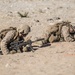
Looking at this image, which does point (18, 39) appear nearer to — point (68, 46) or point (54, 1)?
point (68, 46)

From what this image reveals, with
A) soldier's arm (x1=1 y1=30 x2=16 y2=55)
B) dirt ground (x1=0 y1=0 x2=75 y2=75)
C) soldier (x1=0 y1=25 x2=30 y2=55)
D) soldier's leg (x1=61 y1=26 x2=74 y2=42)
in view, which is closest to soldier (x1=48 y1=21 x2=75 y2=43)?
soldier's leg (x1=61 y1=26 x2=74 y2=42)

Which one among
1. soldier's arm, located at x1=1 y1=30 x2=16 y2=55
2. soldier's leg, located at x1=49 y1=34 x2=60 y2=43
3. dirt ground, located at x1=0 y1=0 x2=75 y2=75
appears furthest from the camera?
soldier's leg, located at x1=49 y1=34 x2=60 y2=43

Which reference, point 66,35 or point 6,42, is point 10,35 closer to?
point 6,42

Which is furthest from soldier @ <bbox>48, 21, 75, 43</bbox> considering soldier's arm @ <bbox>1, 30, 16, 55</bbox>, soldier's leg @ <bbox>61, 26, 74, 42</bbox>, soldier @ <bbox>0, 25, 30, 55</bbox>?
soldier's arm @ <bbox>1, 30, 16, 55</bbox>

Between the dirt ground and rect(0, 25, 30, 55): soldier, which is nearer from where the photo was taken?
the dirt ground

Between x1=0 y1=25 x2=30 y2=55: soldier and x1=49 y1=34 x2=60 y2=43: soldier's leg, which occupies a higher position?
x1=0 y1=25 x2=30 y2=55: soldier

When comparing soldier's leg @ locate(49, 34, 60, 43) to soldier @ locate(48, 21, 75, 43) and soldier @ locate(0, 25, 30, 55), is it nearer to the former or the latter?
soldier @ locate(48, 21, 75, 43)

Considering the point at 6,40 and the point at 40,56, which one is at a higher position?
the point at 6,40

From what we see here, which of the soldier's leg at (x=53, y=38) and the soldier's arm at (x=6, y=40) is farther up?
the soldier's arm at (x=6, y=40)

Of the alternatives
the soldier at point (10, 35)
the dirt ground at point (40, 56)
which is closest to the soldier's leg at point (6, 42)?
the soldier at point (10, 35)

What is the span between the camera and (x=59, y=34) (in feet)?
43.9

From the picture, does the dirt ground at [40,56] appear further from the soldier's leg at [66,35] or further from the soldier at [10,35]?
the soldier at [10,35]

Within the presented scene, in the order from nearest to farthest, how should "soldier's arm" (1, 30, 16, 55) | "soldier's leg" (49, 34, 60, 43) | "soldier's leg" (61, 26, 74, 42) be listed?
"soldier's arm" (1, 30, 16, 55) → "soldier's leg" (61, 26, 74, 42) → "soldier's leg" (49, 34, 60, 43)

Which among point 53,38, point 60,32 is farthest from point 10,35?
point 60,32
